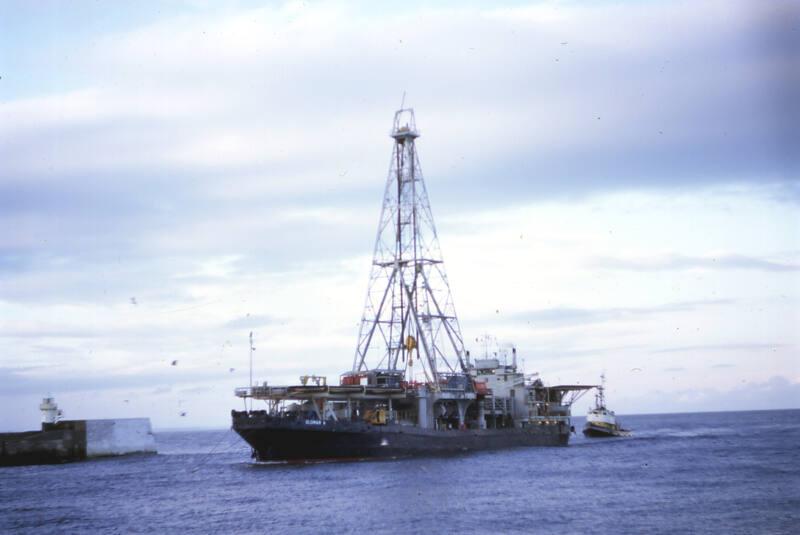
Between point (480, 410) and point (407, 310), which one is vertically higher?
point (407, 310)

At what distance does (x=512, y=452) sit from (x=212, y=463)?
105 ft

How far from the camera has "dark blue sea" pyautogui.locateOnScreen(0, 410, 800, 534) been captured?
49844mm

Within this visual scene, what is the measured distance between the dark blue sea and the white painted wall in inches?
470

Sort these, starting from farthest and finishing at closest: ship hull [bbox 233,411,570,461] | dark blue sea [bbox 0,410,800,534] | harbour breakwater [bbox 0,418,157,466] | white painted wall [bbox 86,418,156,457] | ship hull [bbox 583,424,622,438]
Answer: ship hull [bbox 583,424,622,438] → white painted wall [bbox 86,418,156,457] → harbour breakwater [bbox 0,418,157,466] → ship hull [bbox 233,411,570,461] → dark blue sea [bbox 0,410,800,534]

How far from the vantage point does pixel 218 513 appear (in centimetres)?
5594

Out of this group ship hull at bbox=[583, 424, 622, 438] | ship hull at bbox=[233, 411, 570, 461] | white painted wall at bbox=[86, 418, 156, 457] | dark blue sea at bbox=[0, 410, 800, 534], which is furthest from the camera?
ship hull at bbox=[583, 424, 622, 438]

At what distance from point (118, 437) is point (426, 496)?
60.8m

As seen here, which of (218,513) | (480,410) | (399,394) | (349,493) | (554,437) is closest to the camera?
(218,513)

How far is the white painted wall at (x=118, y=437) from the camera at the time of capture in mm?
104062

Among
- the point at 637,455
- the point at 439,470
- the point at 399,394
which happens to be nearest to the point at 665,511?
the point at 439,470

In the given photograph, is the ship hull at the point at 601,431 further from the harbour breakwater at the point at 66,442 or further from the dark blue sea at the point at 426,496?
the harbour breakwater at the point at 66,442

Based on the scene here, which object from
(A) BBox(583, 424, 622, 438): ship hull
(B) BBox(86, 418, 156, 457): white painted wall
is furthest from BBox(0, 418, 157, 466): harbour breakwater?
(A) BBox(583, 424, 622, 438): ship hull

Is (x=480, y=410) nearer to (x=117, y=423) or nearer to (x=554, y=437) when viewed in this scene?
(x=554, y=437)

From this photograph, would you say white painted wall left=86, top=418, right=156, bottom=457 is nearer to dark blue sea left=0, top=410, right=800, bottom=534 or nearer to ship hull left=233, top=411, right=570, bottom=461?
dark blue sea left=0, top=410, right=800, bottom=534
